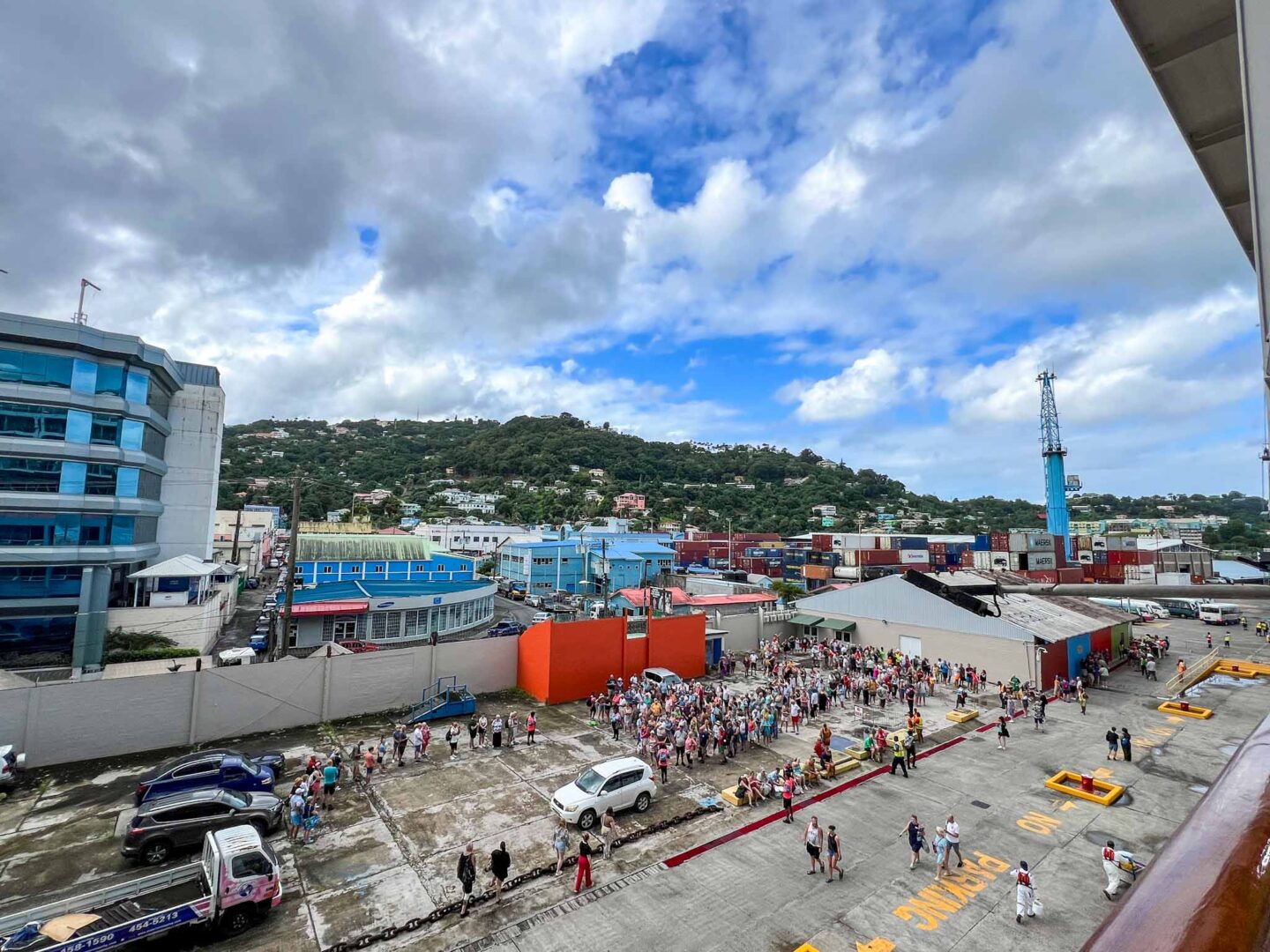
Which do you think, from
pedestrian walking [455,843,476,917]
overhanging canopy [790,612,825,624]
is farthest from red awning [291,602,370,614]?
pedestrian walking [455,843,476,917]

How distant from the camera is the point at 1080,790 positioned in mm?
17000

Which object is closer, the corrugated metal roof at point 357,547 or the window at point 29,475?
the window at point 29,475

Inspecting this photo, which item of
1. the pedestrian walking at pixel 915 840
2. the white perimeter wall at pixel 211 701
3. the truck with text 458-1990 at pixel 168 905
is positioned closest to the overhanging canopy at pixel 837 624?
the white perimeter wall at pixel 211 701

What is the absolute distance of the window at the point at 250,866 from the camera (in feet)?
36.1

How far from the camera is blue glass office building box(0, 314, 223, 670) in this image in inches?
1081

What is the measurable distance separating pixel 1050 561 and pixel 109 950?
77438 mm

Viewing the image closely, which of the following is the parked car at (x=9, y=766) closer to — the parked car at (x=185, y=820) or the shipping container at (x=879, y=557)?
the parked car at (x=185, y=820)

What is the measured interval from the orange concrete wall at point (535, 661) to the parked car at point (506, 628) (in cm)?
1180

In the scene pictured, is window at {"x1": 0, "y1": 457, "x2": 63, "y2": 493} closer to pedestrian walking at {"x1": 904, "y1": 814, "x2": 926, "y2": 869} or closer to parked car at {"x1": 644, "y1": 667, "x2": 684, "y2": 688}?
parked car at {"x1": 644, "y1": 667, "x2": 684, "y2": 688}

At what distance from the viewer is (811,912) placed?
11688 millimetres

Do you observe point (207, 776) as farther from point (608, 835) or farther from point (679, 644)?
point (679, 644)

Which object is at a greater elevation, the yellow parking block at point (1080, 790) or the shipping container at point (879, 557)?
the shipping container at point (879, 557)

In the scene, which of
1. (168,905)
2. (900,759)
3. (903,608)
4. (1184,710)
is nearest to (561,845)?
(168,905)

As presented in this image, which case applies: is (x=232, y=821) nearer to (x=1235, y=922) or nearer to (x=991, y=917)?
(x=991, y=917)
